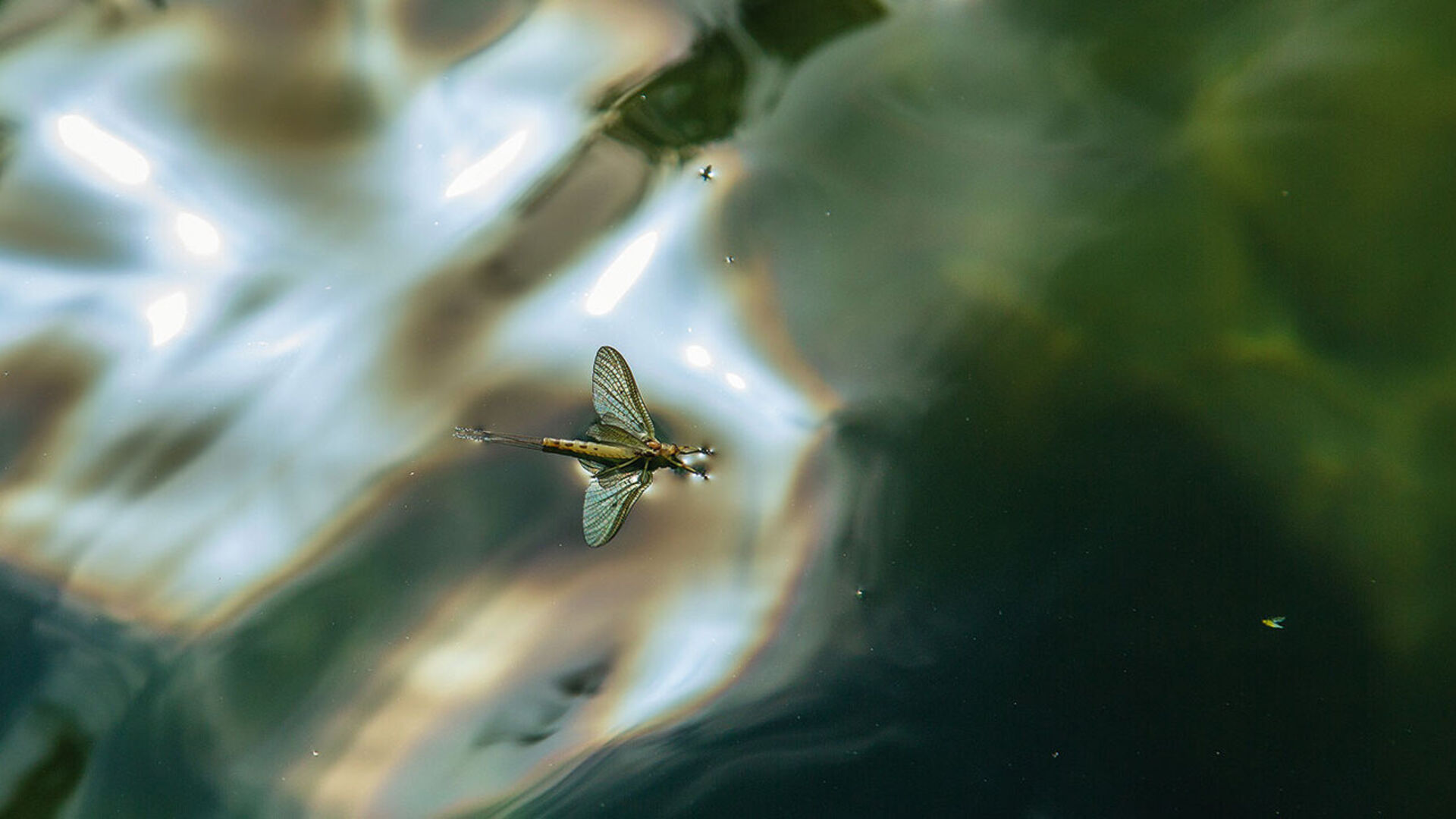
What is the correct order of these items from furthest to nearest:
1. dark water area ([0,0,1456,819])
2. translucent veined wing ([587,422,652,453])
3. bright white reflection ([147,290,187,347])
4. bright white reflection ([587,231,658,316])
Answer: bright white reflection ([147,290,187,347])
bright white reflection ([587,231,658,316])
translucent veined wing ([587,422,652,453])
dark water area ([0,0,1456,819])

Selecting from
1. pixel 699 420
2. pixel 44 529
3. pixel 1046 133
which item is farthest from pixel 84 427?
pixel 1046 133

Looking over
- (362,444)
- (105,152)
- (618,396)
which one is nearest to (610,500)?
(618,396)

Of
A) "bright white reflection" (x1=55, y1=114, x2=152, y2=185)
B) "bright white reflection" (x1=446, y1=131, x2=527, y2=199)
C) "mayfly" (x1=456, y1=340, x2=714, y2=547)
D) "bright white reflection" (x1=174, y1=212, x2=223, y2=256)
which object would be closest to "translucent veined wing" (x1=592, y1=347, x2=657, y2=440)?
"mayfly" (x1=456, y1=340, x2=714, y2=547)

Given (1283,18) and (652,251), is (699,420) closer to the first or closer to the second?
(652,251)

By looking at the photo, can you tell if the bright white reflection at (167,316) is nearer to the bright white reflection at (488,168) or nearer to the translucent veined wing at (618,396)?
the bright white reflection at (488,168)

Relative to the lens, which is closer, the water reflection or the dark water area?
Result: the dark water area

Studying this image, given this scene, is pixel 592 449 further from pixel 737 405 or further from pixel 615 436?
pixel 737 405

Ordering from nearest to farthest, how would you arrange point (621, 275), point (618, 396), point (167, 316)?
point (618, 396) < point (621, 275) < point (167, 316)

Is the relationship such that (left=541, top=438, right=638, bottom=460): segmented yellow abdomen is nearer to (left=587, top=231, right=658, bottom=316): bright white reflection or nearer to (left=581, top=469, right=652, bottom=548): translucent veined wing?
(left=581, top=469, right=652, bottom=548): translucent veined wing
